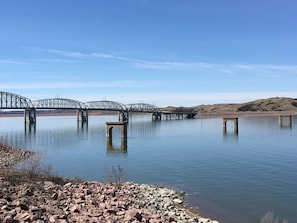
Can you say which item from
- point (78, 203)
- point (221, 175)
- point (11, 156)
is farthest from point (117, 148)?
point (78, 203)

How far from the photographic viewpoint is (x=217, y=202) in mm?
23078

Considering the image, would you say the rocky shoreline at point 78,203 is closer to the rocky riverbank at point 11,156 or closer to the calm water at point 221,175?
the calm water at point 221,175

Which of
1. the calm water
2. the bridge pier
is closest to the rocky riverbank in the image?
the calm water

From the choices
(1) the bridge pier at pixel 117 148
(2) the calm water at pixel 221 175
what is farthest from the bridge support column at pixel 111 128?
(2) the calm water at pixel 221 175

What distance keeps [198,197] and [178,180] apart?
6197mm

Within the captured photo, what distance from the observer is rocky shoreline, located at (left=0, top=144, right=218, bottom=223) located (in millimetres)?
13242

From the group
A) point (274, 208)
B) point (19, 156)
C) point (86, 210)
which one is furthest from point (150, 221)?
point (19, 156)

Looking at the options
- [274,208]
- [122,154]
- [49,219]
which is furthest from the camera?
[122,154]

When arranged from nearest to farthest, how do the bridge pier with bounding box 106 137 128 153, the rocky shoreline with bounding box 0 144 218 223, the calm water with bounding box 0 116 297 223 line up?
the rocky shoreline with bounding box 0 144 218 223, the calm water with bounding box 0 116 297 223, the bridge pier with bounding box 106 137 128 153

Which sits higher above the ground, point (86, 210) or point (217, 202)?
point (86, 210)

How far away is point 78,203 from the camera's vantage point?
16.3 m

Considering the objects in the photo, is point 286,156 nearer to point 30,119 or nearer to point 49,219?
point 49,219

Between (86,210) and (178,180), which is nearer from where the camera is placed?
(86,210)

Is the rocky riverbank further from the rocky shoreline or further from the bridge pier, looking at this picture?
the rocky shoreline
